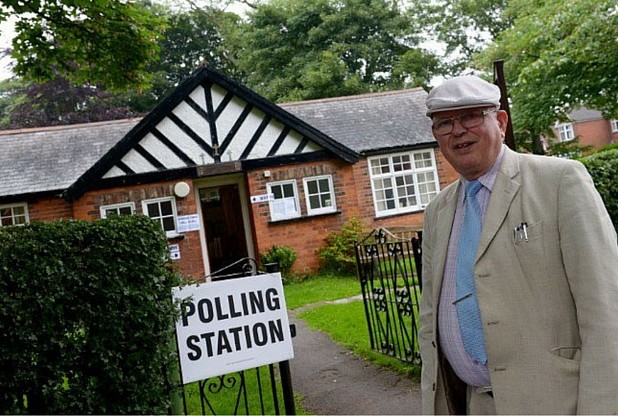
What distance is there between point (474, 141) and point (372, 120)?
16.1 meters

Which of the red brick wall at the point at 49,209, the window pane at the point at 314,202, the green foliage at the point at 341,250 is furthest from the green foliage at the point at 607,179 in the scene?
the red brick wall at the point at 49,209

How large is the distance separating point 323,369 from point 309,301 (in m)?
4.83

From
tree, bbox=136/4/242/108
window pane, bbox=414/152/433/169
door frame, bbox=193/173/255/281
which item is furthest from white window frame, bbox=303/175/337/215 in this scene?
tree, bbox=136/4/242/108

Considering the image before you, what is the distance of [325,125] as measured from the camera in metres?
17.7

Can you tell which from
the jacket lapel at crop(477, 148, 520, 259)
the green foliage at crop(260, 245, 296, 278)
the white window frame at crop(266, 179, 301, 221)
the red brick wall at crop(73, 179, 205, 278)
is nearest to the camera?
the jacket lapel at crop(477, 148, 520, 259)

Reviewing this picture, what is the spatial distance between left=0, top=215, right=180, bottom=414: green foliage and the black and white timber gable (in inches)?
Result: 426

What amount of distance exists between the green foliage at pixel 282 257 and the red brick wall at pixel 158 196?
1.68 meters

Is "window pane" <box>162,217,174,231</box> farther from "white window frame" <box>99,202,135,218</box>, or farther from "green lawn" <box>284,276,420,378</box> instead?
"green lawn" <box>284,276,420,378</box>

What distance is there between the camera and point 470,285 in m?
2.15

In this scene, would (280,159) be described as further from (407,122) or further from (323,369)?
(323,369)

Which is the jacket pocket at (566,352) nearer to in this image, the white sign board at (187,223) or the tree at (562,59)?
the tree at (562,59)

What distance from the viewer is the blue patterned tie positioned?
83.7 inches

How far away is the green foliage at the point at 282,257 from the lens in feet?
48.3

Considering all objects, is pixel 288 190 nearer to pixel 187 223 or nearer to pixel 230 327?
pixel 187 223
